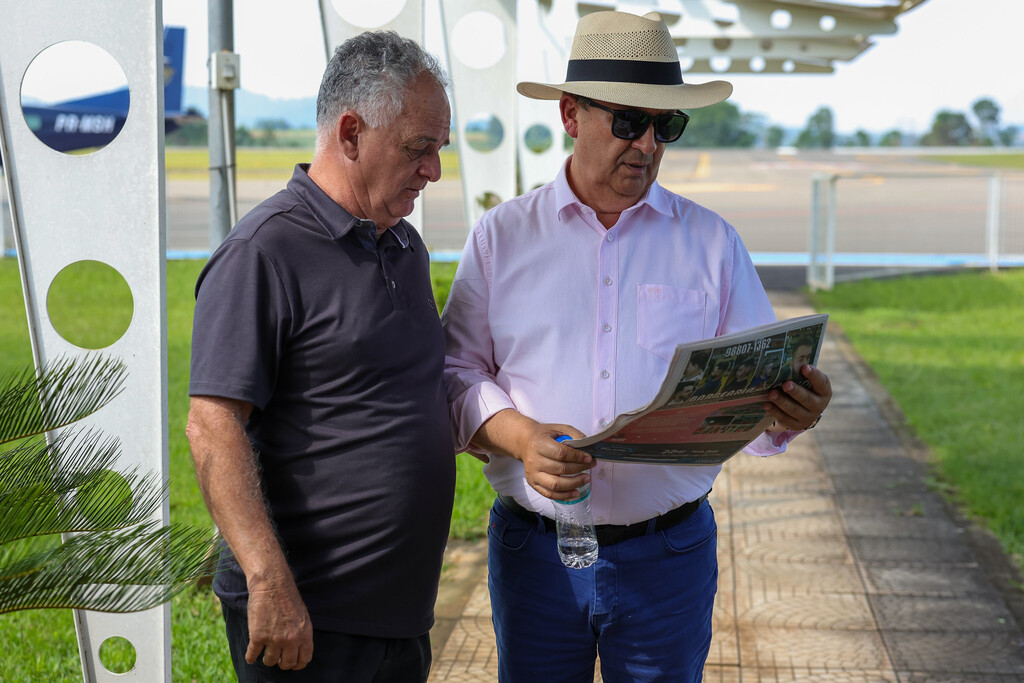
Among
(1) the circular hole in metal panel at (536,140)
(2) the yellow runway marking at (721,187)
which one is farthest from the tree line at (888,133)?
(1) the circular hole in metal panel at (536,140)

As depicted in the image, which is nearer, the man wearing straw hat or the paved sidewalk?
the man wearing straw hat

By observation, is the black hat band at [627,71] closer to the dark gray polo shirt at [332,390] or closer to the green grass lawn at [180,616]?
the dark gray polo shirt at [332,390]

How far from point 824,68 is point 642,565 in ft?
52.1

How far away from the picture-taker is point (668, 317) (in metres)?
2.28

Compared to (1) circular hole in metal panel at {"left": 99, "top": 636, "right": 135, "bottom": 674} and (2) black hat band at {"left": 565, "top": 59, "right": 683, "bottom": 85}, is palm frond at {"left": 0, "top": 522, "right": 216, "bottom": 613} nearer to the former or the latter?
(2) black hat band at {"left": 565, "top": 59, "right": 683, "bottom": 85}

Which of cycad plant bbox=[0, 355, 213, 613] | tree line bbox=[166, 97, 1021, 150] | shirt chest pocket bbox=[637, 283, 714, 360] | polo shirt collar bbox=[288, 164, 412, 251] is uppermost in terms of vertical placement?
tree line bbox=[166, 97, 1021, 150]

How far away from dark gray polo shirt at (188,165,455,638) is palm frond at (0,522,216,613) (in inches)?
4.1

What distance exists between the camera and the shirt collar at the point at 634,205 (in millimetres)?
2338

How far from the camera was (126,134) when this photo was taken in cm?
267

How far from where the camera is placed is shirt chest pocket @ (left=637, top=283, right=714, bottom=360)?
2.27 m

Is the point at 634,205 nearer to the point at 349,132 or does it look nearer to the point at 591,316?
the point at 591,316

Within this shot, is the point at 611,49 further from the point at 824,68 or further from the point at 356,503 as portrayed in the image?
the point at 824,68

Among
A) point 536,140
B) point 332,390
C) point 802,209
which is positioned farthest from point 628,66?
point 802,209

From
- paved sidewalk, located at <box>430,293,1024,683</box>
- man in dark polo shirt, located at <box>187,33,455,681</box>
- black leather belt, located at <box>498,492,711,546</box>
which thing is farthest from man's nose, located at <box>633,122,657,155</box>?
paved sidewalk, located at <box>430,293,1024,683</box>
